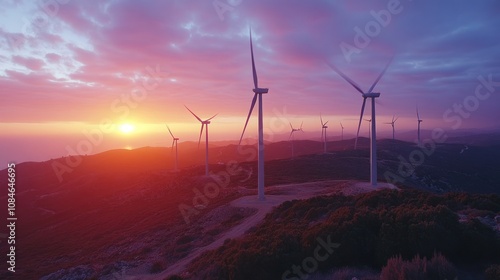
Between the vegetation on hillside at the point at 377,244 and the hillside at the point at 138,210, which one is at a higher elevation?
the vegetation on hillside at the point at 377,244

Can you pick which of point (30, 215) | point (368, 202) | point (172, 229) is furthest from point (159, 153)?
point (368, 202)

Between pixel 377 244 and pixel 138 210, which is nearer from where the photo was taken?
pixel 377 244

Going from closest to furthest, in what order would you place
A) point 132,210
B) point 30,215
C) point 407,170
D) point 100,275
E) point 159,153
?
point 100,275, point 132,210, point 30,215, point 407,170, point 159,153

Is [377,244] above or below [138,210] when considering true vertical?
above

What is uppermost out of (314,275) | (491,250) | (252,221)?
(491,250)

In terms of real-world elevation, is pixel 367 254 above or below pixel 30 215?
above

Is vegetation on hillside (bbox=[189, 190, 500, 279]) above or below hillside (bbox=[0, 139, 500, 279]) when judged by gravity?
above

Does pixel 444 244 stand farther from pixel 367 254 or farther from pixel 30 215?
pixel 30 215

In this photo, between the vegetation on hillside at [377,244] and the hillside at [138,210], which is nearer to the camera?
the vegetation on hillside at [377,244]

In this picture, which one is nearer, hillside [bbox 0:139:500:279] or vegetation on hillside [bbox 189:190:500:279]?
vegetation on hillside [bbox 189:190:500:279]

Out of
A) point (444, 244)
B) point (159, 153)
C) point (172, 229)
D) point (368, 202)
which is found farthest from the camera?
point (159, 153)

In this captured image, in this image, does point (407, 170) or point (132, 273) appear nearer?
point (132, 273)
